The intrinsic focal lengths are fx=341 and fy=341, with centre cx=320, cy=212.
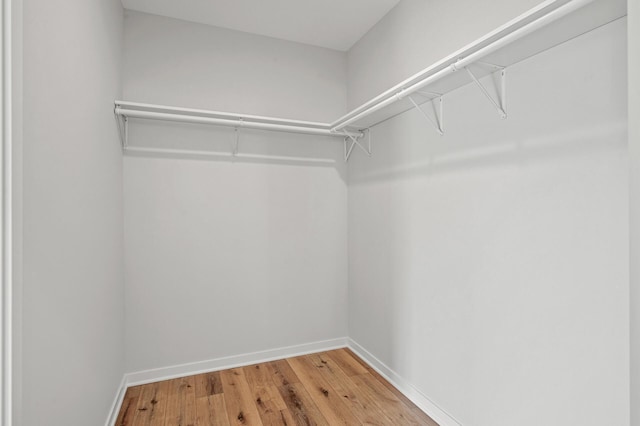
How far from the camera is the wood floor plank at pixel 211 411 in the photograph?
1884mm

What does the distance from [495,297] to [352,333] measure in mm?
1517

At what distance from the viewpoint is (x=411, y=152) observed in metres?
2.12

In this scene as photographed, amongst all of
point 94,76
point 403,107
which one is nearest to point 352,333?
point 403,107

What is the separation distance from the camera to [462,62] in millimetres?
1393

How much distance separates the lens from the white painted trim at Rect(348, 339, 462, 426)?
184cm

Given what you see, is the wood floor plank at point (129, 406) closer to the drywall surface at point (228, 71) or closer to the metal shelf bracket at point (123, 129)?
the metal shelf bracket at point (123, 129)

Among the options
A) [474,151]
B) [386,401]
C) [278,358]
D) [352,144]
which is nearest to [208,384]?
[278,358]

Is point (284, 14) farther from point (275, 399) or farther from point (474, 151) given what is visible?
point (275, 399)

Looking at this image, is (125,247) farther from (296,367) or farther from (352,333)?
(352,333)

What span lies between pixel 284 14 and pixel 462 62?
4.88 feet

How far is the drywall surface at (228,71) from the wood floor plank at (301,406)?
1.98 metres

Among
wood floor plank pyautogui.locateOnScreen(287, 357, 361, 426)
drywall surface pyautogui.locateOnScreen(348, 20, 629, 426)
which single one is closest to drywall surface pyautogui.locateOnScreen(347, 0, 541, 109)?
drywall surface pyautogui.locateOnScreen(348, 20, 629, 426)
